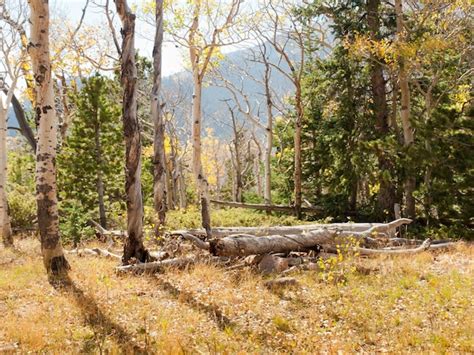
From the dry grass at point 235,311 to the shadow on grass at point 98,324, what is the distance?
0.02 meters

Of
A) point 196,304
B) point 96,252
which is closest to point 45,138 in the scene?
point 96,252

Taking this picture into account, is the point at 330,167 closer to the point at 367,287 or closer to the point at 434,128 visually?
the point at 434,128

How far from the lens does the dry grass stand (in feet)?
15.4

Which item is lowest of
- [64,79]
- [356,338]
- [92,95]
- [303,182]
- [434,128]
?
[356,338]

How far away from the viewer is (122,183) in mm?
17828

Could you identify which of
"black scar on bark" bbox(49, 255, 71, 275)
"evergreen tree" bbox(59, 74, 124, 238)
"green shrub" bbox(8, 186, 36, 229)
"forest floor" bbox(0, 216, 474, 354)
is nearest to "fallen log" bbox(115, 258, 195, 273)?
"forest floor" bbox(0, 216, 474, 354)

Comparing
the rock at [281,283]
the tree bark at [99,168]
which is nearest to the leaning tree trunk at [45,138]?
the rock at [281,283]

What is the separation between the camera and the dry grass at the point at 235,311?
185 inches

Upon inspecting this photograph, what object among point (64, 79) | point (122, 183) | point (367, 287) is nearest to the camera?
point (367, 287)

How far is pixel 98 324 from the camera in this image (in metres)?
5.20

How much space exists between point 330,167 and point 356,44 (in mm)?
7071

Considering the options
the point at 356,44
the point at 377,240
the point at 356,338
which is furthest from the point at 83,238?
the point at 356,44

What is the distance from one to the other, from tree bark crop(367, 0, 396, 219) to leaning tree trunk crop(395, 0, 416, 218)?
84cm

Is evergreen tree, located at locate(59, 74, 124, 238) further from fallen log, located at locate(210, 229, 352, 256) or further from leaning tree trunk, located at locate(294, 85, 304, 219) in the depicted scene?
fallen log, located at locate(210, 229, 352, 256)
